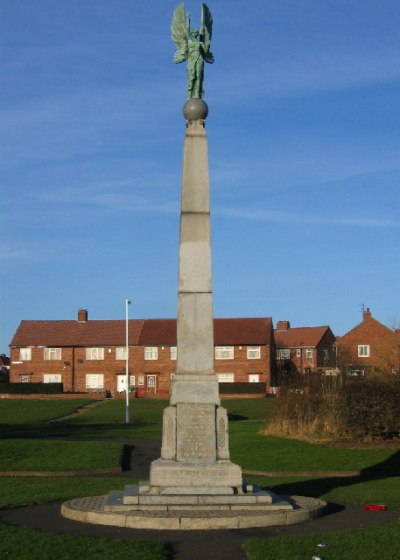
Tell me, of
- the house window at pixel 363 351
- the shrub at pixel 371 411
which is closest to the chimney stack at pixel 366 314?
the house window at pixel 363 351

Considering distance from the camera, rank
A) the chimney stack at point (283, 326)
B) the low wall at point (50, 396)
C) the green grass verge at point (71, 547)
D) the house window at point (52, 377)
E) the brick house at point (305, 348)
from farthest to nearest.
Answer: the chimney stack at point (283, 326)
the brick house at point (305, 348)
the house window at point (52, 377)
the low wall at point (50, 396)
the green grass verge at point (71, 547)

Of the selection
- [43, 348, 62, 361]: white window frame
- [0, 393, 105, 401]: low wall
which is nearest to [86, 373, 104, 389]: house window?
[43, 348, 62, 361]: white window frame

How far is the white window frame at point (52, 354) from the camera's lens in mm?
77375

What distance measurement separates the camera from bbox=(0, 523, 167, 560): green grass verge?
10.5 m

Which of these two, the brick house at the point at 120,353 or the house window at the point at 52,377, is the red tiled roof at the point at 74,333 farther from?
the house window at the point at 52,377

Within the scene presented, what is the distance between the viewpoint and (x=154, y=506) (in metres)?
13.6

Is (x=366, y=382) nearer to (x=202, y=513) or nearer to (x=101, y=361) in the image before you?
(x=202, y=513)

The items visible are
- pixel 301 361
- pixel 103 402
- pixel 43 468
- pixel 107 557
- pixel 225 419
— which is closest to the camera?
pixel 107 557

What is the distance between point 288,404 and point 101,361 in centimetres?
4606

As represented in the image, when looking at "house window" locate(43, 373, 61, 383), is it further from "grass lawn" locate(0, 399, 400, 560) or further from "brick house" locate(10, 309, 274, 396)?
"grass lawn" locate(0, 399, 400, 560)

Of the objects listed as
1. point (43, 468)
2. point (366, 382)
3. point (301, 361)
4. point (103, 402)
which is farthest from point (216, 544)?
point (301, 361)

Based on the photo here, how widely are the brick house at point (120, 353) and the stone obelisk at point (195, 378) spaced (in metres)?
58.6

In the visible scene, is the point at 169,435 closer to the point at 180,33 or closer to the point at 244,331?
the point at 180,33

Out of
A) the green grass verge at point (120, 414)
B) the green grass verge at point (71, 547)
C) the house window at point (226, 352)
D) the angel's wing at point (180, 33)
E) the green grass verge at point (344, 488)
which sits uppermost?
the angel's wing at point (180, 33)
